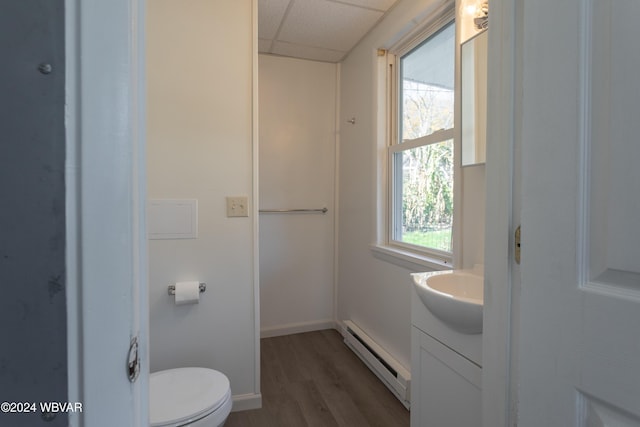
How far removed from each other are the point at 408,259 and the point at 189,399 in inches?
49.2

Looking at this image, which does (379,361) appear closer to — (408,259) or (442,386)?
(408,259)

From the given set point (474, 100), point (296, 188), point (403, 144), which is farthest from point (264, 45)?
point (474, 100)

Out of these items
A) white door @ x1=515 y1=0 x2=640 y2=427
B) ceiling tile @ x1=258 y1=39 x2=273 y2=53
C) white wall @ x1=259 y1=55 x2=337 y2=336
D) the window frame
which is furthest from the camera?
white wall @ x1=259 y1=55 x2=337 y2=336

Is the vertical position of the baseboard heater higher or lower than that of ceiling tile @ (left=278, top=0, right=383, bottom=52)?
lower

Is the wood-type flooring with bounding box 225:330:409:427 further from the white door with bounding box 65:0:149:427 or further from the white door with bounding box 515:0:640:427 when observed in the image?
the white door with bounding box 65:0:149:427

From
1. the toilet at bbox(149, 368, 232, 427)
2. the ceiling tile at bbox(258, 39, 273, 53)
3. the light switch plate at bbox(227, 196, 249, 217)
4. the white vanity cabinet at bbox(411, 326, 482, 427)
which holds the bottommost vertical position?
the toilet at bbox(149, 368, 232, 427)

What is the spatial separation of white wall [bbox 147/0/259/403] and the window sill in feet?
2.80

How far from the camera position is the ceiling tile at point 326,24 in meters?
1.94

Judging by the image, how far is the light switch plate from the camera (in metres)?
1.71

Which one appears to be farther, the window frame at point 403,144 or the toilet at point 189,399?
the window frame at point 403,144

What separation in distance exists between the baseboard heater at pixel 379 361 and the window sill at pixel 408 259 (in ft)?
1.92

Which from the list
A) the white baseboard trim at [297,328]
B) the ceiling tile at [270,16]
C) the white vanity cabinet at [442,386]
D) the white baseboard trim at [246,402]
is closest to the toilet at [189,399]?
the white baseboard trim at [246,402]

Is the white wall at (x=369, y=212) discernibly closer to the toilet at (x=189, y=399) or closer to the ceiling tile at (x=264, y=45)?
the ceiling tile at (x=264, y=45)

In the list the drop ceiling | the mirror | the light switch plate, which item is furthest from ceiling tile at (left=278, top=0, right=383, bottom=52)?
the light switch plate
